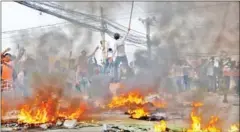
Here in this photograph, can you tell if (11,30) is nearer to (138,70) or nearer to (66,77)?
(66,77)

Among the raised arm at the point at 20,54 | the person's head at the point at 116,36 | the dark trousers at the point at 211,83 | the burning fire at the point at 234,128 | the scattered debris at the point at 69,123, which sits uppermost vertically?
the person's head at the point at 116,36

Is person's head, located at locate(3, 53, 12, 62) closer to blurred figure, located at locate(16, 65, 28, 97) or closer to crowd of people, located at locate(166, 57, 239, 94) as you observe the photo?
blurred figure, located at locate(16, 65, 28, 97)

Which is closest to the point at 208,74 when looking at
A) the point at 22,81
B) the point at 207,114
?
the point at 207,114

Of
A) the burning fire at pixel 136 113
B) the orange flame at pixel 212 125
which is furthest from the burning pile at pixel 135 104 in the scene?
the orange flame at pixel 212 125

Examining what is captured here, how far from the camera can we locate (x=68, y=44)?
8.05 ft

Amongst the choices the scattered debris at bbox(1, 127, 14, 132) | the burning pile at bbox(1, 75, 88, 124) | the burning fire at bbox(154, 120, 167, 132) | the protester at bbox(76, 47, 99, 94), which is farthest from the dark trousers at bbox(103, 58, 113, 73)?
the scattered debris at bbox(1, 127, 14, 132)

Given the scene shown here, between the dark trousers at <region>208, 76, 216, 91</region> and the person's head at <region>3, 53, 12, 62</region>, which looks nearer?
the person's head at <region>3, 53, 12, 62</region>

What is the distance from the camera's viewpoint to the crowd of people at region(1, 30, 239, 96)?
7.99 feet

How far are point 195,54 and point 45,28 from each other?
3.58ft

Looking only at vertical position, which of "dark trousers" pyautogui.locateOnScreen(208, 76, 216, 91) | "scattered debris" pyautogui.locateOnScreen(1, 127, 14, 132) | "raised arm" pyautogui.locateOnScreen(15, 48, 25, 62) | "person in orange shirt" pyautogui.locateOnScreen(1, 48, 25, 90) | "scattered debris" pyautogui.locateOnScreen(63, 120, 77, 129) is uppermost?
"raised arm" pyautogui.locateOnScreen(15, 48, 25, 62)

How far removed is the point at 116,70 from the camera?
2504 mm

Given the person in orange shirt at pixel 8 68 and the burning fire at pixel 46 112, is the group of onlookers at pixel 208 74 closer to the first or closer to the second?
the burning fire at pixel 46 112

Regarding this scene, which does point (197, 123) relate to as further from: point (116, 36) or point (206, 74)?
point (116, 36)

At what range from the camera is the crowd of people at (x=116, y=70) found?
244 cm
